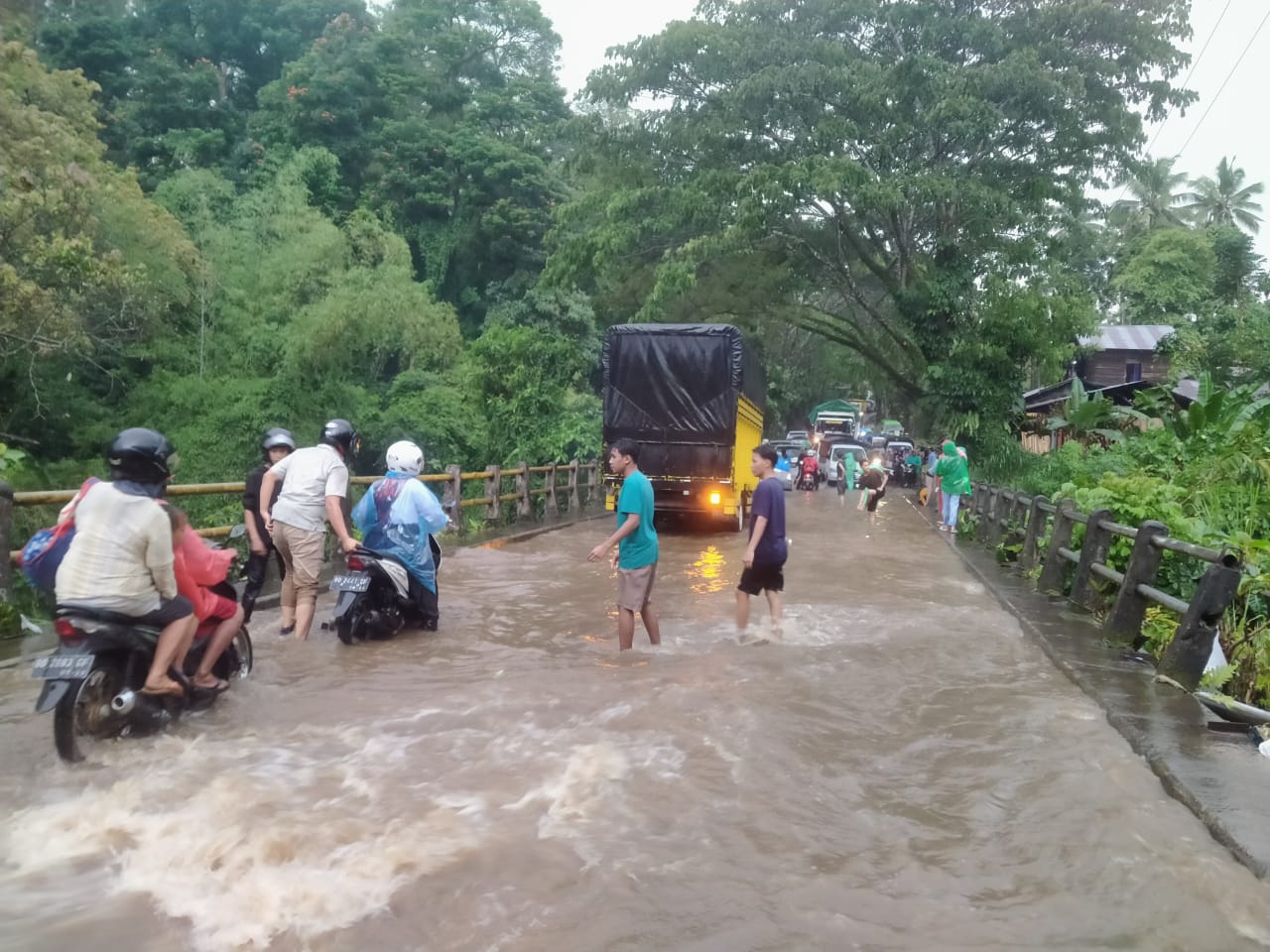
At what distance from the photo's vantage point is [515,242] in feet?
109

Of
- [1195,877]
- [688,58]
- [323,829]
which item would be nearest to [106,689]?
[323,829]

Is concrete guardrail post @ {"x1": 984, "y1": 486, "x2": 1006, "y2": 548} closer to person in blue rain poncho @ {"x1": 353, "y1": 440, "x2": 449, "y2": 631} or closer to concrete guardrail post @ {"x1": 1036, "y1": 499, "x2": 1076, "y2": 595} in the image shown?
concrete guardrail post @ {"x1": 1036, "y1": 499, "x2": 1076, "y2": 595}

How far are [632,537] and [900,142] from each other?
17.4 meters

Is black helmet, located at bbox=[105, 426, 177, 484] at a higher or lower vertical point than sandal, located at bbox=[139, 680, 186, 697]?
higher

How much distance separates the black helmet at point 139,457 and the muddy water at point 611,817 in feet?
4.39

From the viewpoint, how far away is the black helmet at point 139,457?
16.2 ft

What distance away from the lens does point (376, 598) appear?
26.0 feet

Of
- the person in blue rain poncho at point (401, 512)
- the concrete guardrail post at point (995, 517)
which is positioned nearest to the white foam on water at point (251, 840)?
the person in blue rain poncho at point (401, 512)

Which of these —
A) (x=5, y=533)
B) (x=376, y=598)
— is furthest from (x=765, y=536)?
(x=5, y=533)

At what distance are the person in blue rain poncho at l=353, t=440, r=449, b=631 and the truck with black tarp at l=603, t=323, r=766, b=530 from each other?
920cm

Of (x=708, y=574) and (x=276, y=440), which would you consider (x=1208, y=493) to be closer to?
(x=708, y=574)

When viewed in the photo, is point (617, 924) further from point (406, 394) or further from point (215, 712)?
point (406, 394)

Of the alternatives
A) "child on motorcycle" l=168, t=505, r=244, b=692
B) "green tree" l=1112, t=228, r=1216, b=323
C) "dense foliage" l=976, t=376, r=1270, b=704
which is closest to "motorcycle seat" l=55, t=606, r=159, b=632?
"child on motorcycle" l=168, t=505, r=244, b=692

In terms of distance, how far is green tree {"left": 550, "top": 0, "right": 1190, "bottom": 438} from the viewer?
71.2 ft
